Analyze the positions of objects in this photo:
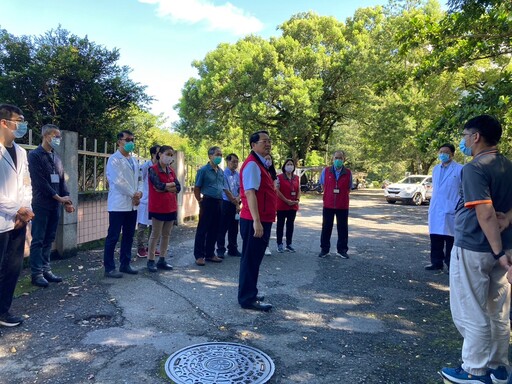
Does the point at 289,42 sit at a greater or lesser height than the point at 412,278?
greater

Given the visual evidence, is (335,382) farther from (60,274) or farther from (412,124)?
(412,124)

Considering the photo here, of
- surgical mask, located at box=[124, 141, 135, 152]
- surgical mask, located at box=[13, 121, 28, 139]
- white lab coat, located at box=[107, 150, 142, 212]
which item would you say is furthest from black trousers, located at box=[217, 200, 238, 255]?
surgical mask, located at box=[13, 121, 28, 139]

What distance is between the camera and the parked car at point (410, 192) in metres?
21.1

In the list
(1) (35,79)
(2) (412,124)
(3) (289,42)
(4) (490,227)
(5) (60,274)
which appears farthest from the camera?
(3) (289,42)

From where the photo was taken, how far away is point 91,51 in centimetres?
1281

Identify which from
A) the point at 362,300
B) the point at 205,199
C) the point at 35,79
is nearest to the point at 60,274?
the point at 205,199

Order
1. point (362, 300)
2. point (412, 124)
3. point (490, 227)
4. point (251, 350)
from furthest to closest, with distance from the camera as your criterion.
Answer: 1. point (412, 124)
2. point (362, 300)
3. point (251, 350)
4. point (490, 227)

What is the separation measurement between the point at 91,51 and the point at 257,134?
34.4 ft

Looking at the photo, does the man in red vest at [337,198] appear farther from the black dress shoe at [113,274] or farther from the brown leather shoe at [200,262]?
the black dress shoe at [113,274]

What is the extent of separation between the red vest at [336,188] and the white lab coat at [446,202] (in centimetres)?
150

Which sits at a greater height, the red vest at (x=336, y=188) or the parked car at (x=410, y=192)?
the red vest at (x=336, y=188)

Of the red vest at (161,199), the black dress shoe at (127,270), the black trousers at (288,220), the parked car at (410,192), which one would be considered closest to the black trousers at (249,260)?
the red vest at (161,199)

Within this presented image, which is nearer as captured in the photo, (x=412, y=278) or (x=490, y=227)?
(x=490, y=227)

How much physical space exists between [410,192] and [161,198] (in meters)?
18.0
